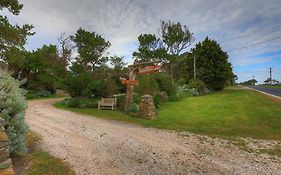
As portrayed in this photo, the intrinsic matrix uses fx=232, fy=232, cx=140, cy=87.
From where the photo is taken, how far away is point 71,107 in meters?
21.6

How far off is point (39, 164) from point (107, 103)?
1400 centimetres

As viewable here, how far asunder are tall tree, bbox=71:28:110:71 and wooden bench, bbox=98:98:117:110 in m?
6.88

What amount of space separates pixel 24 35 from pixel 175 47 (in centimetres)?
3114

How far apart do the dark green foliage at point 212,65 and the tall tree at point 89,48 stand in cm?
1693

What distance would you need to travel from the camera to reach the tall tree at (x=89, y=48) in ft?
85.2

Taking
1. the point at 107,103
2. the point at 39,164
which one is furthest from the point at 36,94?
the point at 39,164

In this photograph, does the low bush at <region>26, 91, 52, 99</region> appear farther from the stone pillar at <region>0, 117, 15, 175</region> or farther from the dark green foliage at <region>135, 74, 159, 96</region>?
the stone pillar at <region>0, 117, 15, 175</region>

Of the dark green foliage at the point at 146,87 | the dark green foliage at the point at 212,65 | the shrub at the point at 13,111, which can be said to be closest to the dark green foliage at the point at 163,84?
the dark green foliage at the point at 146,87

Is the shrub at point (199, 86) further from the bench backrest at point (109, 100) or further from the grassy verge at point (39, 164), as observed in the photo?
the grassy verge at point (39, 164)

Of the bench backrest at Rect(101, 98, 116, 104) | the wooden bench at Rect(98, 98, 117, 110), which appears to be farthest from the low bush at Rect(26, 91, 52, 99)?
the bench backrest at Rect(101, 98, 116, 104)

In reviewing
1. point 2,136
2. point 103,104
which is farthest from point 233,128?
point 103,104

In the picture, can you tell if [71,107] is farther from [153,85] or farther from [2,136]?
[2,136]

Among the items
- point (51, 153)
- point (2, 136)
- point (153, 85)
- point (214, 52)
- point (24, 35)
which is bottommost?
point (51, 153)

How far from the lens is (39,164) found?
6379 millimetres
